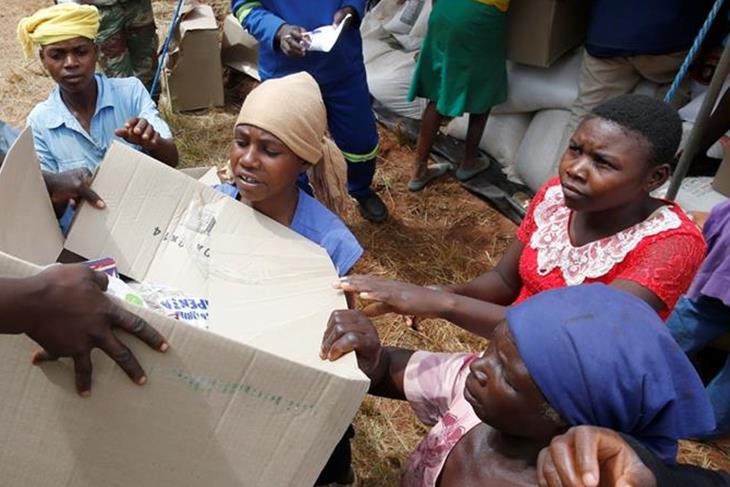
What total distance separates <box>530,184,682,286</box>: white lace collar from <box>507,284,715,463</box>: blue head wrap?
613mm

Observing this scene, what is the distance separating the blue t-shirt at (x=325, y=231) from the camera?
175 cm

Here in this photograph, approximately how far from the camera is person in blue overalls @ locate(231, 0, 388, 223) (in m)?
2.74

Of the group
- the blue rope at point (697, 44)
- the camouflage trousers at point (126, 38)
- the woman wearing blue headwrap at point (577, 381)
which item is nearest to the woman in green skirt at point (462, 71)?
the blue rope at point (697, 44)

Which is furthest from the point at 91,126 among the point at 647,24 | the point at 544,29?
the point at 647,24

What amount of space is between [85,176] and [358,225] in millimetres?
2035

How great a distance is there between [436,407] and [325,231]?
1.88 ft

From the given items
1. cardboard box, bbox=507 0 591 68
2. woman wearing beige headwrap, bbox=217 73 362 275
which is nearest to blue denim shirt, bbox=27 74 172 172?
woman wearing beige headwrap, bbox=217 73 362 275

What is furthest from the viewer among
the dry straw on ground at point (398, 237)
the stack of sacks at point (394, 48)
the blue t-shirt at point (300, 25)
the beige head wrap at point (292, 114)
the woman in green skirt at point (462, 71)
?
the stack of sacks at point (394, 48)

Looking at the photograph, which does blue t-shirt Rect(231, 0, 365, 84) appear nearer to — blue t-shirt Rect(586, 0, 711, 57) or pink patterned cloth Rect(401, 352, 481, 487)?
blue t-shirt Rect(586, 0, 711, 57)

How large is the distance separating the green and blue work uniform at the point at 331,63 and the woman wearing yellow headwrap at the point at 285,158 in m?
1.06

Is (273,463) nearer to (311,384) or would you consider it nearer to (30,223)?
(311,384)

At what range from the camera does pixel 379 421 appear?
8.21 feet

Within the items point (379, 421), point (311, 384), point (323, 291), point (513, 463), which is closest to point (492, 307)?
point (323, 291)

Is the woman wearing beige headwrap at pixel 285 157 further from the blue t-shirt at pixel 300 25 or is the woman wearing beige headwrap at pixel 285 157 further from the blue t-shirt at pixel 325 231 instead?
the blue t-shirt at pixel 300 25
